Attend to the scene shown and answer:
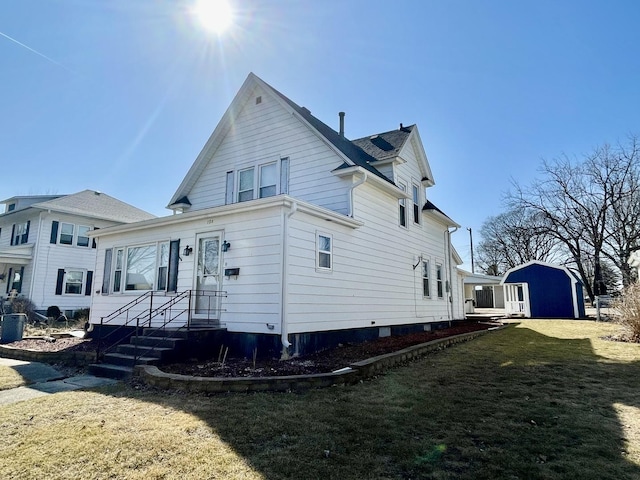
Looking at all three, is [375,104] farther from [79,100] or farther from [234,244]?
[79,100]

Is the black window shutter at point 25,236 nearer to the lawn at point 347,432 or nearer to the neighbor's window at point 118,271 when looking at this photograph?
the neighbor's window at point 118,271

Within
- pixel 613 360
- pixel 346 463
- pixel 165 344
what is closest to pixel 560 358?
pixel 613 360

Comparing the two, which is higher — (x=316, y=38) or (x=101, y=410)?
(x=316, y=38)

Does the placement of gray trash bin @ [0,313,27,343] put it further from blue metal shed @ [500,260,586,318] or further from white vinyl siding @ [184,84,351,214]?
blue metal shed @ [500,260,586,318]

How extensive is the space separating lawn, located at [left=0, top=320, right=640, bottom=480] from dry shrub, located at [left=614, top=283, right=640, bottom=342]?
5.66m

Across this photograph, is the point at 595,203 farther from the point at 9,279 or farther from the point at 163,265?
the point at 9,279

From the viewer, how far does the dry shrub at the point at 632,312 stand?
10.5 m

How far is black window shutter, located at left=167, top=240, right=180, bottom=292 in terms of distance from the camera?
32.4 feet

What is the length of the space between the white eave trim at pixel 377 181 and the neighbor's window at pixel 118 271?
6910 millimetres

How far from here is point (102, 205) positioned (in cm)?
2398

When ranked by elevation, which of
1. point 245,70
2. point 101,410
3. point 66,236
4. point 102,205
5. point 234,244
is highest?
point 245,70

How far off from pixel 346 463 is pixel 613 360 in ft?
25.2

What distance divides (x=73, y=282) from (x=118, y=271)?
12891 millimetres

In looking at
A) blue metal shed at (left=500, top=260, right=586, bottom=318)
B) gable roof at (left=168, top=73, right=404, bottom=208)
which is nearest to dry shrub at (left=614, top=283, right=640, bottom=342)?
gable roof at (left=168, top=73, right=404, bottom=208)
